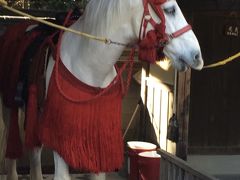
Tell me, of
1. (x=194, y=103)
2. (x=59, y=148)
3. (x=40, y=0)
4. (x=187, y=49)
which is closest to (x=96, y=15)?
(x=187, y=49)

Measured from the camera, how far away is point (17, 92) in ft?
12.3

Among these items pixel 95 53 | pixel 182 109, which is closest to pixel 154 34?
pixel 95 53

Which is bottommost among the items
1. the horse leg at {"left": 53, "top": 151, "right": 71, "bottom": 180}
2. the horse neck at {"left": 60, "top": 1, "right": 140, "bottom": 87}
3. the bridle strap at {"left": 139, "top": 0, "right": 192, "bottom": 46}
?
the horse leg at {"left": 53, "top": 151, "right": 71, "bottom": 180}

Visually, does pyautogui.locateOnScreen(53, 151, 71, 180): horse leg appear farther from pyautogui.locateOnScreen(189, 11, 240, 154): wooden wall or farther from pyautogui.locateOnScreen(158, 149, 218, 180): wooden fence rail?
pyautogui.locateOnScreen(189, 11, 240, 154): wooden wall

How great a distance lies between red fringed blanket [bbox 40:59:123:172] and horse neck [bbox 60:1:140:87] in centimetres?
5

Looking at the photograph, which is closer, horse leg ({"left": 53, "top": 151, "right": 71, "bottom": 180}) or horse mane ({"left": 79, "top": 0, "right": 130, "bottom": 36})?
horse mane ({"left": 79, "top": 0, "right": 130, "bottom": 36})

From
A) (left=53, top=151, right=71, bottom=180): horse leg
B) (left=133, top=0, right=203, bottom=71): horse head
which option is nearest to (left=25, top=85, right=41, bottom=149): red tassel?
(left=53, top=151, right=71, bottom=180): horse leg

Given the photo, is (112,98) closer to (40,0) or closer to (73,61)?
(73,61)

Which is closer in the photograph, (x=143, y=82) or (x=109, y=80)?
(x=109, y=80)

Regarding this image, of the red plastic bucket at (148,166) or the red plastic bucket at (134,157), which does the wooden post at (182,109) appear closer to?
the red plastic bucket at (134,157)

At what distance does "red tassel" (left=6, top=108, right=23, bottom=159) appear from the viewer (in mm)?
4016

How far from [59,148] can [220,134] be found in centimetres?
429

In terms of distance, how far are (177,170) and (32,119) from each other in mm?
1301

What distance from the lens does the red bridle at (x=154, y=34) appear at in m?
3.06
